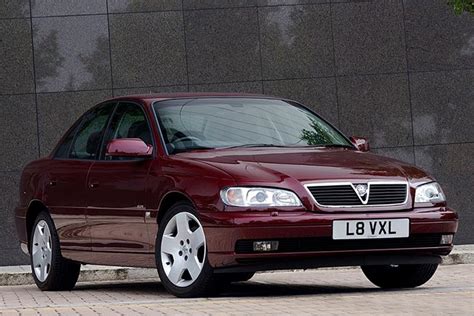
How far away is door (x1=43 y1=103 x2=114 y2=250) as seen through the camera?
41.1 ft

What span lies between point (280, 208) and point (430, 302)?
1.26m

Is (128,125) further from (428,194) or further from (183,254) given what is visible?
A: (428,194)

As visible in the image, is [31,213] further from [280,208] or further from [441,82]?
[441,82]

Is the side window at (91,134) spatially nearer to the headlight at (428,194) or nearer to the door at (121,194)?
the door at (121,194)

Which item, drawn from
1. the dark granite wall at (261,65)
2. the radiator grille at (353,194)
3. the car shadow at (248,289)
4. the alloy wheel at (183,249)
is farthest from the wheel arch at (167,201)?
the dark granite wall at (261,65)

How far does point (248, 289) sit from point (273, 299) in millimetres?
2009

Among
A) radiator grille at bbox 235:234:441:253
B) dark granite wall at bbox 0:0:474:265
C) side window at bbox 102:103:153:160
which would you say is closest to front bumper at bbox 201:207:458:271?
radiator grille at bbox 235:234:441:253

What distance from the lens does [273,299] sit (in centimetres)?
1045

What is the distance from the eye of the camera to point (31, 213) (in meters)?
13.6

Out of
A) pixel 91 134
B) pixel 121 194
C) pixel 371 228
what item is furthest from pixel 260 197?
pixel 91 134

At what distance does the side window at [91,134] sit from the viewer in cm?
1273

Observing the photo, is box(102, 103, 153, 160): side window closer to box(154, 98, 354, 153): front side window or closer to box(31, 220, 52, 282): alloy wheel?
box(154, 98, 354, 153): front side window

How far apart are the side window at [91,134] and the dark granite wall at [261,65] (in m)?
7.12

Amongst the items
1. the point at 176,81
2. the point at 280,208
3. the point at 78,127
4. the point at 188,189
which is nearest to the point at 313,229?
the point at 280,208
